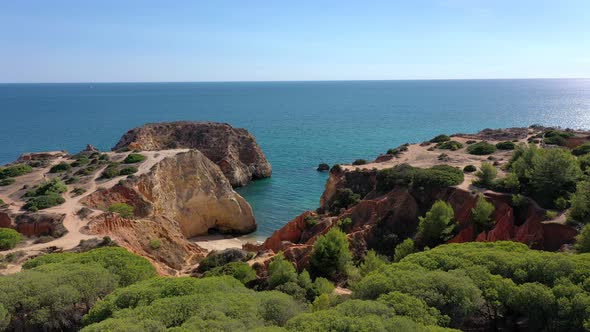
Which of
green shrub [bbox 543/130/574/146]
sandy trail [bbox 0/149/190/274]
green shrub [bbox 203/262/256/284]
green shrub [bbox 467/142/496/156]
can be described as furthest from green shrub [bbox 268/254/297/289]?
green shrub [bbox 543/130/574/146]

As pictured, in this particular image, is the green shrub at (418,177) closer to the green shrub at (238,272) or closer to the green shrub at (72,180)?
the green shrub at (238,272)

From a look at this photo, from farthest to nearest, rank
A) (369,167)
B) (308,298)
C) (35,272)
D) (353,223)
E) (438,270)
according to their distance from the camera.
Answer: (369,167)
(353,223)
(308,298)
(35,272)
(438,270)

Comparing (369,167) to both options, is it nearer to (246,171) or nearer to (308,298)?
(308,298)

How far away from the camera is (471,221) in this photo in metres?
34.6

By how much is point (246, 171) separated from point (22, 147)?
6670cm

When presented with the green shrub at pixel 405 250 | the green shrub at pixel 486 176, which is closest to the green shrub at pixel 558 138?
the green shrub at pixel 486 176

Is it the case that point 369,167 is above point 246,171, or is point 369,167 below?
above

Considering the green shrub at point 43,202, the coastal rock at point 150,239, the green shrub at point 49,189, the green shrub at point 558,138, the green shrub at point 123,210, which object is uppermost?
the green shrub at point 558,138

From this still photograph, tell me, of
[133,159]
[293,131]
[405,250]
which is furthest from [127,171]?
[293,131]

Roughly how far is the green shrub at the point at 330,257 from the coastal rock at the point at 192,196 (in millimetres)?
22795

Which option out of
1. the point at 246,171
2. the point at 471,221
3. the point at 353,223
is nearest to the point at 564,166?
the point at 471,221

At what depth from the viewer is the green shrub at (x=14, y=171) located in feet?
173

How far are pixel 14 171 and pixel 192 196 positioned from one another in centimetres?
2276

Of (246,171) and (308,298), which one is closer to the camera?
(308,298)
